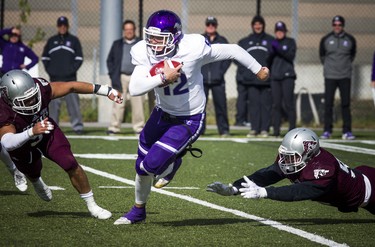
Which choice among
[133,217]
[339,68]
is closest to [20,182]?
[133,217]

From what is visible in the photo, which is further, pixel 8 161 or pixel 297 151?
pixel 8 161

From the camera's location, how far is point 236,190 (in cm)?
736

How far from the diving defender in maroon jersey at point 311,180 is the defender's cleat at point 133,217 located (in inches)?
32.0

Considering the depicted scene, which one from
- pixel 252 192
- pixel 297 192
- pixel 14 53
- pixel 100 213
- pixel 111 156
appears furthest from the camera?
pixel 14 53

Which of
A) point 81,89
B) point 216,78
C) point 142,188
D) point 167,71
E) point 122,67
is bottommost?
point 216,78

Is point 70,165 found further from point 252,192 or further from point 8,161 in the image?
point 8,161

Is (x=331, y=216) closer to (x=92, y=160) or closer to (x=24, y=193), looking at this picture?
(x=24, y=193)

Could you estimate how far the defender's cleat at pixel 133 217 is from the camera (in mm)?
7621

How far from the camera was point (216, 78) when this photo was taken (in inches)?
615

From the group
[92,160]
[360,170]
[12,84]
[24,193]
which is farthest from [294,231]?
[92,160]

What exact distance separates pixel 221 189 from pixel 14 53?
8859 mm

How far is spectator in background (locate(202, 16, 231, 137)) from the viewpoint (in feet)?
51.2

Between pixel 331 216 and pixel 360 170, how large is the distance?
594 mm

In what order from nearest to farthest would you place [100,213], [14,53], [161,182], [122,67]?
[100,213] < [161,182] < [14,53] < [122,67]
